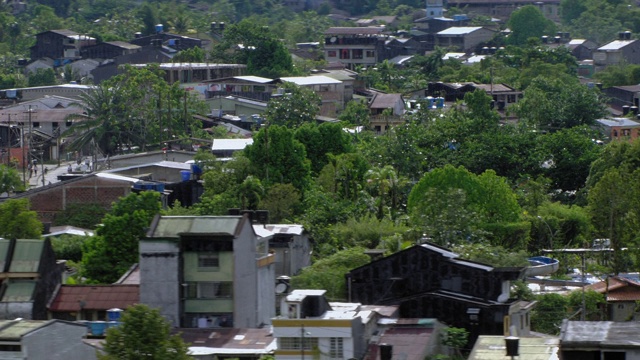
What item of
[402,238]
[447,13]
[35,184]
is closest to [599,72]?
[447,13]

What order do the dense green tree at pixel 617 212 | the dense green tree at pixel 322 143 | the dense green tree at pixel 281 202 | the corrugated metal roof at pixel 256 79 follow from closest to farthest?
the dense green tree at pixel 617 212 → the dense green tree at pixel 281 202 → the dense green tree at pixel 322 143 → the corrugated metal roof at pixel 256 79

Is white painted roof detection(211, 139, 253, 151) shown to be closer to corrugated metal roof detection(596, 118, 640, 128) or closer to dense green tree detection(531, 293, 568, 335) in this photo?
corrugated metal roof detection(596, 118, 640, 128)

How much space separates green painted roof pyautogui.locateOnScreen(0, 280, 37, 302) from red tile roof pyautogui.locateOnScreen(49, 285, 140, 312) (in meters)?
0.46

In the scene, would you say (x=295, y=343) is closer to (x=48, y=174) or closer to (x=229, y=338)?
(x=229, y=338)

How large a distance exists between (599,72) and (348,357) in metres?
61.4

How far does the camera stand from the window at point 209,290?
89.4ft

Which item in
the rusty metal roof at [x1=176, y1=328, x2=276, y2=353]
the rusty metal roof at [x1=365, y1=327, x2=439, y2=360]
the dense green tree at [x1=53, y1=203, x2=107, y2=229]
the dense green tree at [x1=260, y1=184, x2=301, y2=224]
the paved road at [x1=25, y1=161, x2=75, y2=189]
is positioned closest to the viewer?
the rusty metal roof at [x1=365, y1=327, x2=439, y2=360]

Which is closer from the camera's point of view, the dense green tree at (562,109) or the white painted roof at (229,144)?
the white painted roof at (229,144)

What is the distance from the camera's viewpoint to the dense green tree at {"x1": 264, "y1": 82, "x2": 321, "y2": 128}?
57.9m

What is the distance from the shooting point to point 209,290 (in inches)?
1074

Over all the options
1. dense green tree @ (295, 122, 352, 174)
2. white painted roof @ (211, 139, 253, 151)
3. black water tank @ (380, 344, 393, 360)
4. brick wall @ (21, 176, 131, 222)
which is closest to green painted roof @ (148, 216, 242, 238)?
black water tank @ (380, 344, 393, 360)

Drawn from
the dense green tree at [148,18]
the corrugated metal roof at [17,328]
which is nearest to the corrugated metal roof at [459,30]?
the dense green tree at [148,18]

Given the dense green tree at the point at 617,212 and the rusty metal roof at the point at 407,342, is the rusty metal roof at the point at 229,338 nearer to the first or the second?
the rusty metal roof at the point at 407,342

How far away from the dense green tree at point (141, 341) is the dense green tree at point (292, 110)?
114ft
